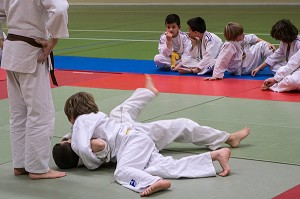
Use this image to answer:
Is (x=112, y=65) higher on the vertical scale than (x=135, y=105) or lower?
lower

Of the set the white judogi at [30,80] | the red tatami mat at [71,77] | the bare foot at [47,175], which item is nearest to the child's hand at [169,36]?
the red tatami mat at [71,77]

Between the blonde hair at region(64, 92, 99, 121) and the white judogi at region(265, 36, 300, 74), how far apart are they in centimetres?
440

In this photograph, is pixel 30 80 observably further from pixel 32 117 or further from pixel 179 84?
pixel 179 84

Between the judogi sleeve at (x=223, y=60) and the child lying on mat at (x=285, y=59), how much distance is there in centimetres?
60

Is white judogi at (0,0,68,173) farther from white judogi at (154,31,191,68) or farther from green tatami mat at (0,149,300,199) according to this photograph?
white judogi at (154,31,191,68)

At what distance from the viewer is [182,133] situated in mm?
5969

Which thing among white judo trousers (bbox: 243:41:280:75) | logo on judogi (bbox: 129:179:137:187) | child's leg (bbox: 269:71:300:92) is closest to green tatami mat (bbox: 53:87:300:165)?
child's leg (bbox: 269:71:300:92)

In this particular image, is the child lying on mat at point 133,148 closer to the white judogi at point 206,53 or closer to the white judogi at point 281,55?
the white judogi at point 281,55

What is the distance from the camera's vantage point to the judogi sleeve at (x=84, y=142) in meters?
5.39

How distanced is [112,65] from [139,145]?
6.25 meters

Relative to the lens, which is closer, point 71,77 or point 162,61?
point 71,77

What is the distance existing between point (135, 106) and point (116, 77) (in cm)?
418

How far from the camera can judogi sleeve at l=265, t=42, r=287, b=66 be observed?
9539mm

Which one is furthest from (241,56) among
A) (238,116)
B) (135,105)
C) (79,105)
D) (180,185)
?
(180,185)
